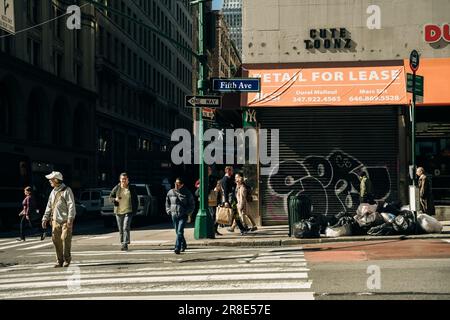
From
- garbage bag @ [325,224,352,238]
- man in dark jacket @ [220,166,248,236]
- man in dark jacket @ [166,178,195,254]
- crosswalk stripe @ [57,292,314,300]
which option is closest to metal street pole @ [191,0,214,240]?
man in dark jacket @ [220,166,248,236]

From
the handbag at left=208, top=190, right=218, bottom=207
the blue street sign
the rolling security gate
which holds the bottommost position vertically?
the handbag at left=208, top=190, right=218, bottom=207

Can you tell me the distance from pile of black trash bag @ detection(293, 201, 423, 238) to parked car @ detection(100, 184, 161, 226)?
11.2 meters

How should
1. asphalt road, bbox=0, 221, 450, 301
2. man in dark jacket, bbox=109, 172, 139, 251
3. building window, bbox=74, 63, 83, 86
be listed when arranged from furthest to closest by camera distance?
building window, bbox=74, 63, 83, 86 < man in dark jacket, bbox=109, 172, 139, 251 < asphalt road, bbox=0, 221, 450, 301

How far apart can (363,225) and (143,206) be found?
12230 mm

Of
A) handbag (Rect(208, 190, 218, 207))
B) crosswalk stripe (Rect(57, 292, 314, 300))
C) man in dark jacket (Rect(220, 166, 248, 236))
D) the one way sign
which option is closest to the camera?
crosswalk stripe (Rect(57, 292, 314, 300))

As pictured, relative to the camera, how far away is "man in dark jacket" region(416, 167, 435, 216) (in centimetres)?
1808

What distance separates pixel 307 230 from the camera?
16.1 meters

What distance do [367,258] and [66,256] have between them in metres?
5.97

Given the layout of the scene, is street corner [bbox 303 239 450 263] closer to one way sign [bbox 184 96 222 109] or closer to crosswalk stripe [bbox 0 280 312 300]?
crosswalk stripe [bbox 0 280 312 300]

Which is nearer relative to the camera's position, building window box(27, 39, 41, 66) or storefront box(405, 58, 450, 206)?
storefront box(405, 58, 450, 206)

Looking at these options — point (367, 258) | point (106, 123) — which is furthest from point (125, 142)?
point (367, 258)

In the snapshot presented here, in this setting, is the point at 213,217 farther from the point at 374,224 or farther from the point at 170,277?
the point at 170,277

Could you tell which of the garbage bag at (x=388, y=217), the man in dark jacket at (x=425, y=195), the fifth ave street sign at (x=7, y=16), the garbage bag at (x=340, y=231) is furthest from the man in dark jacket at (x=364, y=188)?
the fifth ave street sign at (x=7, y=16)

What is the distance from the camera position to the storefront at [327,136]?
20359 millimetres
